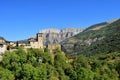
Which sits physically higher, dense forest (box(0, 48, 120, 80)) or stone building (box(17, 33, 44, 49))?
stone building (box(17, 33, 44, 49))

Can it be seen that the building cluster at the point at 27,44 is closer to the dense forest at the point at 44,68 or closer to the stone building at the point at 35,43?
the stone building at the point at 35,43

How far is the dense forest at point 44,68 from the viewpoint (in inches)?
5113

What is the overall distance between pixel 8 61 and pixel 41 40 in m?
33.8

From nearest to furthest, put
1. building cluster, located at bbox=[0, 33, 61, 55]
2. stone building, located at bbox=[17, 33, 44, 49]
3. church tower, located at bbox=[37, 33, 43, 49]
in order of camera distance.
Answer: building cluster, located at bbox=[0, 33, 61, 55] < stone building, located at bbox=[17, 33, 44, 49] < church tower, located at bbox=[37, 33, 43, 49]

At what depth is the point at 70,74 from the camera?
477ft

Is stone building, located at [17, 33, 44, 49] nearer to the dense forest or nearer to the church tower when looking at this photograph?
the church tower

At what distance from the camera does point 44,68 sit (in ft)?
446

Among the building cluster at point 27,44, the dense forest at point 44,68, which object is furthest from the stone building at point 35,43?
the dense forest at point 44,68

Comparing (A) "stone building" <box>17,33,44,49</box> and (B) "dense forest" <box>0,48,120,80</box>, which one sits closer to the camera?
(B) "dense forest" <box>0,48,120,80</box>

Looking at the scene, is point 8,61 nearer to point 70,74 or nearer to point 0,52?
point 0,52

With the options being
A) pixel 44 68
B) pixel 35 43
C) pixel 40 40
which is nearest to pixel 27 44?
pixel 35 43

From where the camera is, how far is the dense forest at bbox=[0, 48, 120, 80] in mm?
129875

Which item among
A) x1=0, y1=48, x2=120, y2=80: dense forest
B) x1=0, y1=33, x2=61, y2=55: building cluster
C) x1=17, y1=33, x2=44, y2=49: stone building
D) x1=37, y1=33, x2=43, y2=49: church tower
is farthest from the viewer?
x1=37, y1=33, x2=43, y2=49: church tower

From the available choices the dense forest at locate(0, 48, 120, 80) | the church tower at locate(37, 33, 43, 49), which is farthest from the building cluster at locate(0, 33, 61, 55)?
the dense forest at locate(0, 48, 120, 80)
